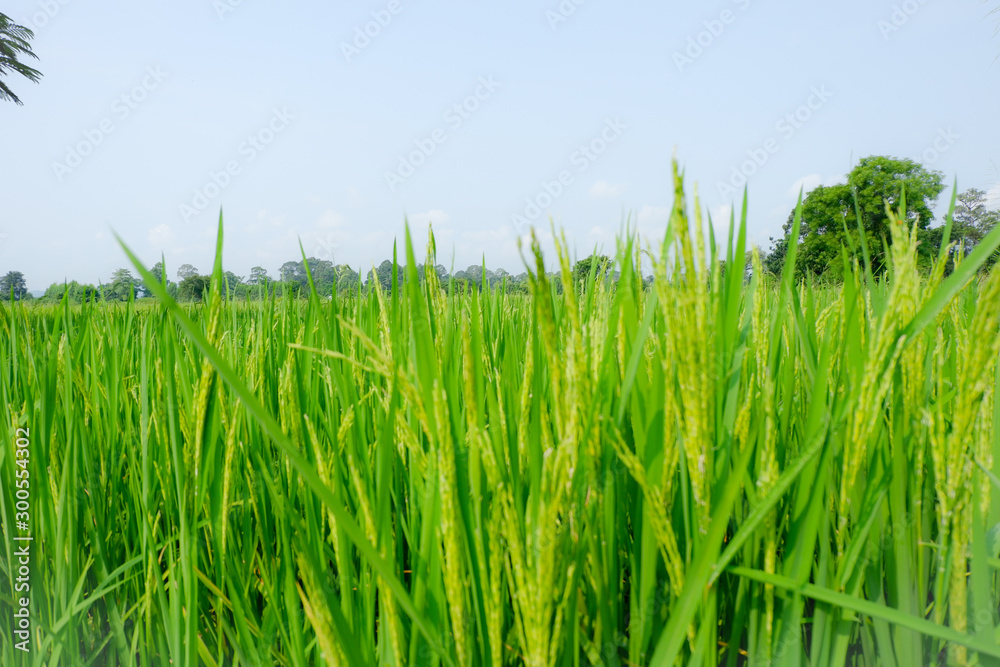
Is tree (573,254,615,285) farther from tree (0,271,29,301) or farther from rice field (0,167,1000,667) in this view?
tree (0,271,29,301)

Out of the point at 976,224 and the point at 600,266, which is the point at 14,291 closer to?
the point at 600,266

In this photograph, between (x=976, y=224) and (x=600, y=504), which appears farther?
(x=976, y=224)

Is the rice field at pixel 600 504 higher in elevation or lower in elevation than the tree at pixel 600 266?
lower

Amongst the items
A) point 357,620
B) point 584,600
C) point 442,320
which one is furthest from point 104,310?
point 584,600

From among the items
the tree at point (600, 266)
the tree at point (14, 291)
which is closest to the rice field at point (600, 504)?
the tree at point (600, 266)

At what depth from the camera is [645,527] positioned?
0.72 meters

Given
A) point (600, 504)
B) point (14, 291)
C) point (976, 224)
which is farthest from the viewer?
point (976, 224)

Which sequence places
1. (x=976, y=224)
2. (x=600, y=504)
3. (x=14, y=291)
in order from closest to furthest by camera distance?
1. (x=600, y=504)
2. (x=14, y=291)
3. (x=976, y=224)

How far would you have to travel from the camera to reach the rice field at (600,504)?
1.87ft

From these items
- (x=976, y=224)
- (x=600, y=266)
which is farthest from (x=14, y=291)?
(x=976, y=224)

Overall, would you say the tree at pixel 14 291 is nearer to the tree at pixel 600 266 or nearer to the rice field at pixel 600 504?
the rice field at pixel 600 504

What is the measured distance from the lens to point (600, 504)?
740mm

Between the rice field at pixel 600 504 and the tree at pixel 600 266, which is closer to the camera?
the rice field at pixel 600 504

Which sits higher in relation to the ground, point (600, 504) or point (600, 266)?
point (600, 266)
